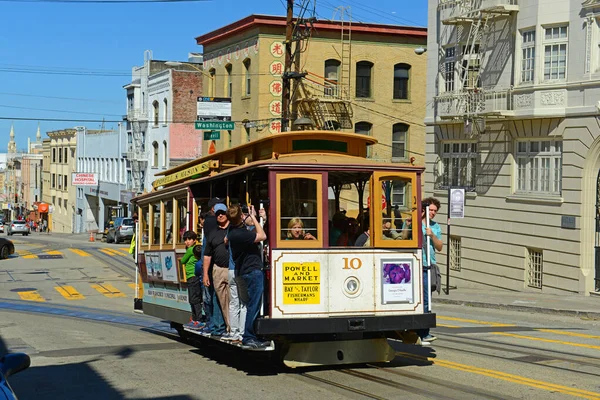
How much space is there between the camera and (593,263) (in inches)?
992

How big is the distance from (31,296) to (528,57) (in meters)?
16.4

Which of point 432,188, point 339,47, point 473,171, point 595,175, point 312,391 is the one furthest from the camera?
point 339,47

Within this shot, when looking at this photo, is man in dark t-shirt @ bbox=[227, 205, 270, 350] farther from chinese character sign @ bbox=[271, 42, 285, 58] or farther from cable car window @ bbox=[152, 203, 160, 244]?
chinese character sign @ bbox=[271, 42, 285, 58]

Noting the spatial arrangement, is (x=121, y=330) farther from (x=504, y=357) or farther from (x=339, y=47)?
(x=339, y=47)

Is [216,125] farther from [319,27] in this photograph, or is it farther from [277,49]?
[319,27]

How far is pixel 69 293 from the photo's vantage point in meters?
27.3

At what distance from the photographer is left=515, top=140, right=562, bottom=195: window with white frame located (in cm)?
2642

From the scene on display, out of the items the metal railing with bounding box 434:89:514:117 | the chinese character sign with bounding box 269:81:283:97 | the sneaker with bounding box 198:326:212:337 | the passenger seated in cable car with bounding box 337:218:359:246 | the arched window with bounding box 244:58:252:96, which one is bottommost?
the sneaker with bounding box 198:326:212:337

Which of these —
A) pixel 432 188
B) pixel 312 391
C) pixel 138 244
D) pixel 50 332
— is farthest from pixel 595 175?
pixel 312 391

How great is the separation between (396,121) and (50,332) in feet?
103

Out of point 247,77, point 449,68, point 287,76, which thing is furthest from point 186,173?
point 247,77

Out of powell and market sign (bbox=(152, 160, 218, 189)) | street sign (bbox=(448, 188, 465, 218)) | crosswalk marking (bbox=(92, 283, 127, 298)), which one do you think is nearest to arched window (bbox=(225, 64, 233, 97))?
crosswalk marking (bbox=(92, 283, 127, 298))

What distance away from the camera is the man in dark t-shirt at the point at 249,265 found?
10562 millimetres

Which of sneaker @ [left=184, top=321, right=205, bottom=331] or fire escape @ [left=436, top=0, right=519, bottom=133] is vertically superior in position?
fire escape @ [left=436, top=0, right=519, bottom=133]
